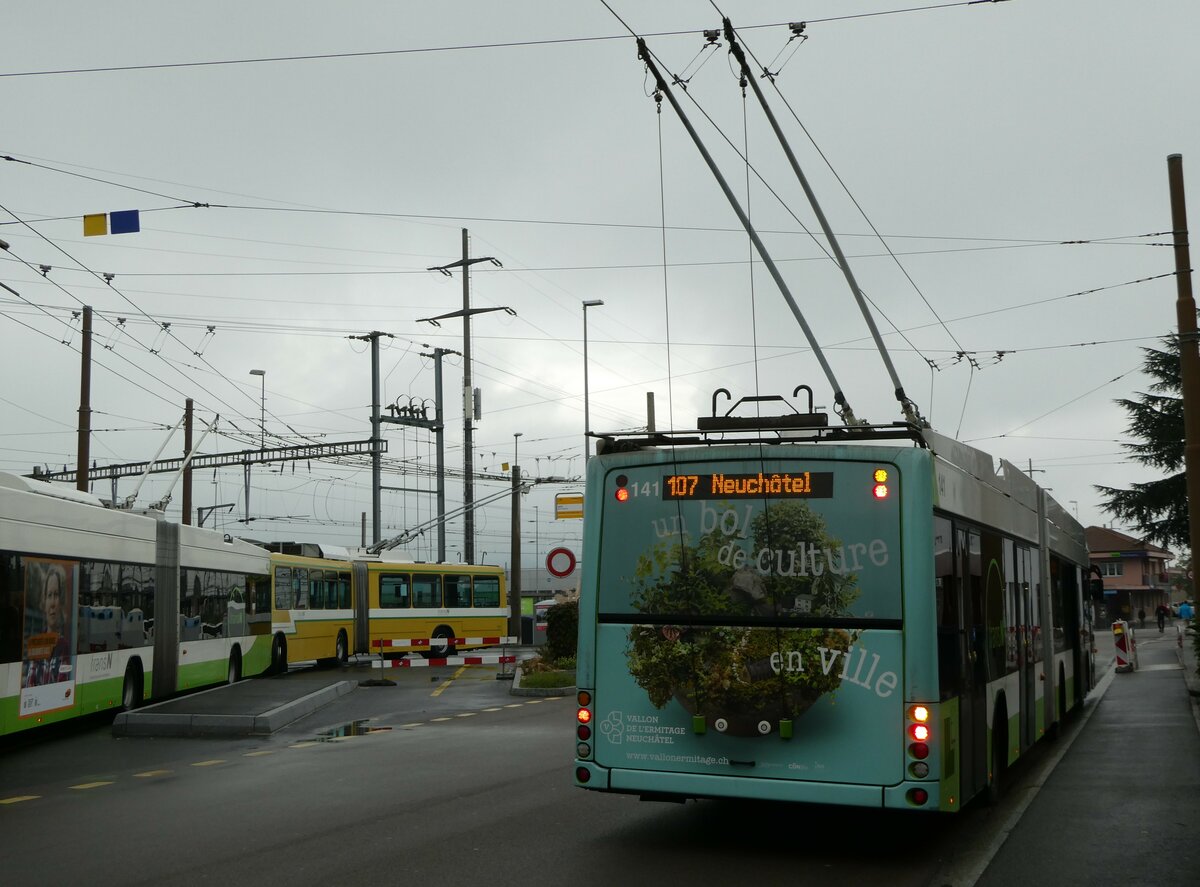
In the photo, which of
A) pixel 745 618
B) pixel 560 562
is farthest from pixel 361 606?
pixel 745 618

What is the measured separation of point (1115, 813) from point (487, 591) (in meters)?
30.2

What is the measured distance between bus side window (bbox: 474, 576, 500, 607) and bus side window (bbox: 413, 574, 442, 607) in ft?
5.10

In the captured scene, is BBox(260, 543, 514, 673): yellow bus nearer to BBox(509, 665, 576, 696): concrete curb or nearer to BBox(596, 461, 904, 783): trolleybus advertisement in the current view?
BBox(509, 665, 576, 696): concrete curb

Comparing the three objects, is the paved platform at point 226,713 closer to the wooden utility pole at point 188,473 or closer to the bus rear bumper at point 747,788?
the bus rear bumper at point 747,788

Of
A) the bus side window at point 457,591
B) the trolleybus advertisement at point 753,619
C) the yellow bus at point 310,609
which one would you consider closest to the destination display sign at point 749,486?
the trolleybus advertisement at point 753,619

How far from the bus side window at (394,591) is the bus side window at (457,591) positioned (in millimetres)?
1656

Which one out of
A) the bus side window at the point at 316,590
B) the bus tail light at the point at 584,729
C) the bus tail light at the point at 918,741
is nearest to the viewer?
the bus tail light at the point at 918,741

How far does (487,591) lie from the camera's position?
39656 millimetres

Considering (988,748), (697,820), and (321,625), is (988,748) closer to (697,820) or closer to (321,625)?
(697,820)

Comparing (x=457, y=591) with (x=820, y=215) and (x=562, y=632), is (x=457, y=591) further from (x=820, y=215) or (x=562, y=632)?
(x=820, y=215)

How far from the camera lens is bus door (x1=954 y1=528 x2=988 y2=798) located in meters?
9.01

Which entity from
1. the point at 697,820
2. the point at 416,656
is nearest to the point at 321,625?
the point at 416,656

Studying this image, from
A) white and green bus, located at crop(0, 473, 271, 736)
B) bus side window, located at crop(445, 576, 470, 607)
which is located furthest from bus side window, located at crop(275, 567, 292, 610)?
bus side window, located at crop(445, 576, 470, 607)

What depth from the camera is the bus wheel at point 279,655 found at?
95.1 feet
